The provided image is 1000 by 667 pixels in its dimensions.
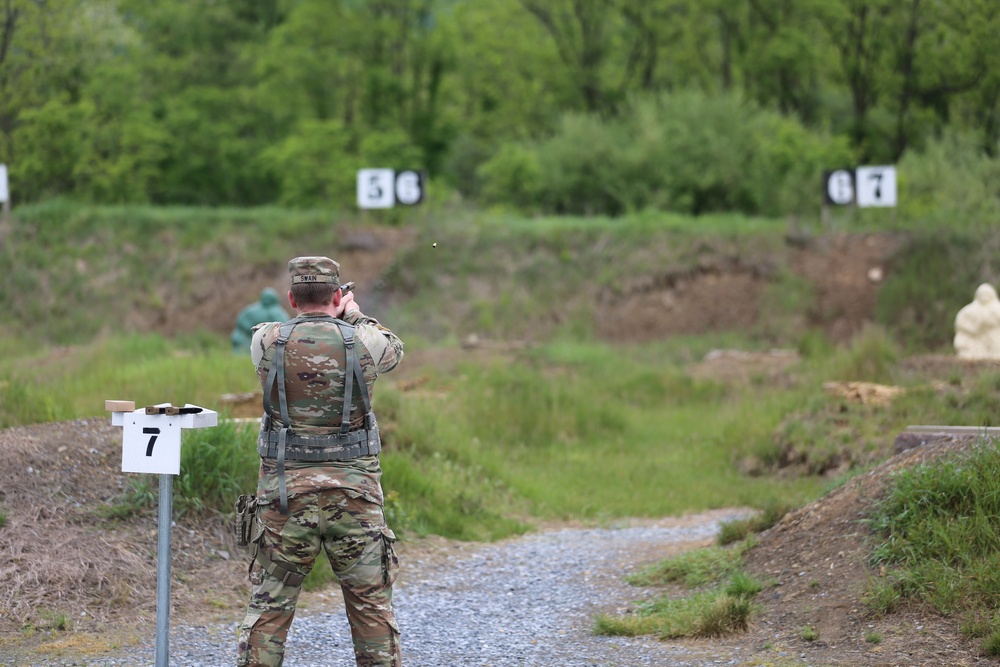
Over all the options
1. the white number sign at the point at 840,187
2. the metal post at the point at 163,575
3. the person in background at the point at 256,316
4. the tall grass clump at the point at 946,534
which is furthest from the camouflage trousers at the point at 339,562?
the white number sign at the point at 840,187

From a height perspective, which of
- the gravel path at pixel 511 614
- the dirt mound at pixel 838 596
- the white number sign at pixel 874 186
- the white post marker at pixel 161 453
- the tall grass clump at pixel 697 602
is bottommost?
the gravel path at pixel 511 614

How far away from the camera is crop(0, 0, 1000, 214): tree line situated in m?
29.0

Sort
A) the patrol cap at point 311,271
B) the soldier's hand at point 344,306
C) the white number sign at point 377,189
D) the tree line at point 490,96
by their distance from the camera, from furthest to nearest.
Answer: the tree line at point 490,96, the white number sign at point 377,189, the soldier's hand at point 344,306, the patrol cap at point 311,271

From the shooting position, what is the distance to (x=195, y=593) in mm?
7988

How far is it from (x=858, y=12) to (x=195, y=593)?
1126 inches

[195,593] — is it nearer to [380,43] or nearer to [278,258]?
[278,258]

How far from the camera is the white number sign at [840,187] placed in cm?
2441

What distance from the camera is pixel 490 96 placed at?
4200cm

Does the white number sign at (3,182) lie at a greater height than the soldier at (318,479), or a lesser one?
greater

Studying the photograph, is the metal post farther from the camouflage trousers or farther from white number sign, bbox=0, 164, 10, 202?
white number sign, bbox=0, 164, 10, 202

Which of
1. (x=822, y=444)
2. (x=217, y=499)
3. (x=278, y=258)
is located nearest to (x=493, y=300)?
(x=278, y=258)

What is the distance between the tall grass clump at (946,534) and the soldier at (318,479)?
10.3ft

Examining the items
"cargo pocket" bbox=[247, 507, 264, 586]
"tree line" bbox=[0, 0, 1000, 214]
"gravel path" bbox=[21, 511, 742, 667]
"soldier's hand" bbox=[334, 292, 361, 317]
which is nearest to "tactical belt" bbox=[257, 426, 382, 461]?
"cargo pocket" bbox=[247, 507, 264, 586]

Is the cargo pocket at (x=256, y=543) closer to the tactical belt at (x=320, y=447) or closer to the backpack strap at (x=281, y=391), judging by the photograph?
the backpack strap at (x=281, y=391)
